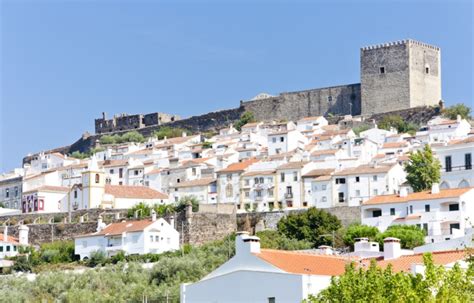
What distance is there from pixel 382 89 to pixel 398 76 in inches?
64.2

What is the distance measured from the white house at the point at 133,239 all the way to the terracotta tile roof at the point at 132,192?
9.11 m

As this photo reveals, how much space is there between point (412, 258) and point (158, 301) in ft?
36.9

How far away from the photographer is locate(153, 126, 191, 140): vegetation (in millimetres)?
101531

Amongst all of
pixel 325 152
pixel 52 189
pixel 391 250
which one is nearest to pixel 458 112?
pixel 325 152

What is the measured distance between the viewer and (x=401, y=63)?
94.3m

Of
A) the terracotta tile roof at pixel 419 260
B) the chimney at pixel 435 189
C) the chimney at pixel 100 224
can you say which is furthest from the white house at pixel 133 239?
the terracotta tile roof at pixel 419 260

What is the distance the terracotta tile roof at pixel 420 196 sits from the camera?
55906 mm

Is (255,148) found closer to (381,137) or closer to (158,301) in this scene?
(381,137)

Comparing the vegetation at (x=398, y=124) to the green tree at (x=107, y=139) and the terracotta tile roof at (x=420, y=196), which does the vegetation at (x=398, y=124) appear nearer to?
the green tree at (x=107, y=139)

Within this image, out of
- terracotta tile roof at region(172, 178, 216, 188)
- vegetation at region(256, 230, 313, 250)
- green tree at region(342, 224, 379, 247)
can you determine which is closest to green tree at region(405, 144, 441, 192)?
green tree at region(342, 224, 379, 247)

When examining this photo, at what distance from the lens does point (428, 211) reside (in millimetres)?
56188

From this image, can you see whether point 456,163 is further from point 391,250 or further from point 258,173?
point 391,250

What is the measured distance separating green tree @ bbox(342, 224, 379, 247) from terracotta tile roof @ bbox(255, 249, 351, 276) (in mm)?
18228

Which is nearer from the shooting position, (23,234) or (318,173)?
(23,234)
